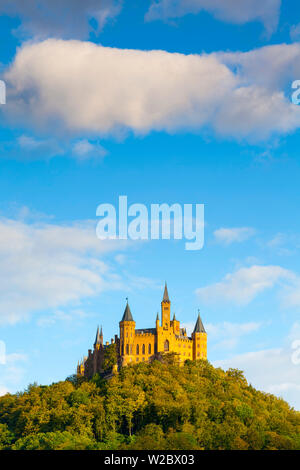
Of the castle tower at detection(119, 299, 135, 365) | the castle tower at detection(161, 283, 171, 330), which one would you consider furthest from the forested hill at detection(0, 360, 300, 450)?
the castle tower at detection(161, 283, 171, 330)

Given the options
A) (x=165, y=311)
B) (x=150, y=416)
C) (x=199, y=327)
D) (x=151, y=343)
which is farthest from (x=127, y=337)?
(x=150, y=416)

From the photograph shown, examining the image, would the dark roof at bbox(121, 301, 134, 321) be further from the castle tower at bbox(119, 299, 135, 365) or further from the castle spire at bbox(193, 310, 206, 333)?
the castle spire at bbox(193, 310, 206, 333)

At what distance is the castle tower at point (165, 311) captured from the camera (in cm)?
17209

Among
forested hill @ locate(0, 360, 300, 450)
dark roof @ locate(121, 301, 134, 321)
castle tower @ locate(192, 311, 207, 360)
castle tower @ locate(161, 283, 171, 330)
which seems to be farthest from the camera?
castle tower @ locate(192, 311, 207, 360)

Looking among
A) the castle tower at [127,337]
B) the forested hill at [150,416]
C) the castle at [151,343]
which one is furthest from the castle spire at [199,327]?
the forested hill at [150,416]

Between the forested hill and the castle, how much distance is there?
26.9 ft

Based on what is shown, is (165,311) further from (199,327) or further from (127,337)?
(127,337)

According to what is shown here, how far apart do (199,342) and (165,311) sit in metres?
11.5

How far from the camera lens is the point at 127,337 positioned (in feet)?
557

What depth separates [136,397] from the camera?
462 ft

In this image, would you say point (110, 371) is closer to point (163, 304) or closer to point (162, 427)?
point (163, 304)

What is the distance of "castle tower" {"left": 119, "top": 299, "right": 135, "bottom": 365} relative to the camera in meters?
167
